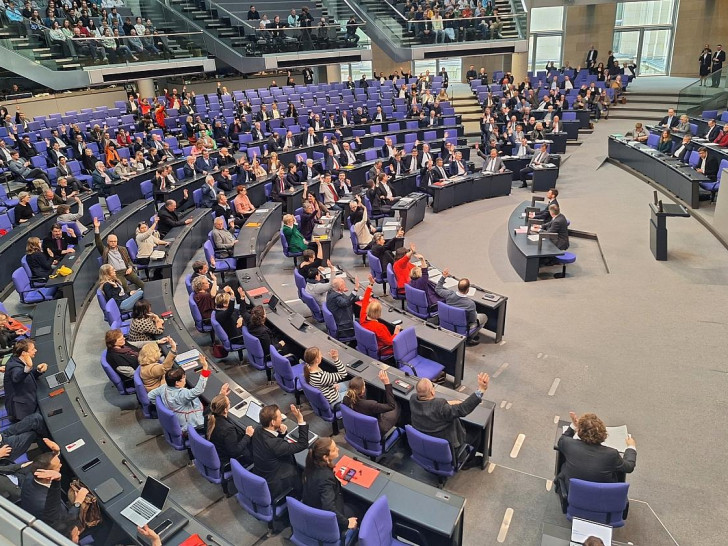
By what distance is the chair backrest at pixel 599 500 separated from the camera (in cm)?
463

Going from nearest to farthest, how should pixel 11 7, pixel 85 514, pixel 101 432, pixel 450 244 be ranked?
pixel 85 514 < pixel 101 432 < pixel 450 244 < pixel 11 7

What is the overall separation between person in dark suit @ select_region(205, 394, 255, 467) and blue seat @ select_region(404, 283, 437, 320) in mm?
4121

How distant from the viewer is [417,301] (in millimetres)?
8836

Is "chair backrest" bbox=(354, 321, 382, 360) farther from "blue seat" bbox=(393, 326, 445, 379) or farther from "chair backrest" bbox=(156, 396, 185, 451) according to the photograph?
"chair backrest" bbox=(156, 396, 185, 451)

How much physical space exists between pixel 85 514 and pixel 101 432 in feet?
3.27

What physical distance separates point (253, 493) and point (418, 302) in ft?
15.2

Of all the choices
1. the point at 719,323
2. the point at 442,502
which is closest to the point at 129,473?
the point at 442,502

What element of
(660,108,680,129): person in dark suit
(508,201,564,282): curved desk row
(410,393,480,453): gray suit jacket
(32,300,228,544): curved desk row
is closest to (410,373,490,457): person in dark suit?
(410,393,480,453): gray suit jacket

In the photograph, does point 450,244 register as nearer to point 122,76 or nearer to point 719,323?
point 719,323

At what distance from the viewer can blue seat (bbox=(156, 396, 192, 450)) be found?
5.63 metres

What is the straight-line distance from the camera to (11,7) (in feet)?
63.4

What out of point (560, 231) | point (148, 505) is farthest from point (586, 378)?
point (148, 505)

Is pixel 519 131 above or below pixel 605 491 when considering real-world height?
above

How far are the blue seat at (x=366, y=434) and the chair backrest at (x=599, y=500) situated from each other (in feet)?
5.95
